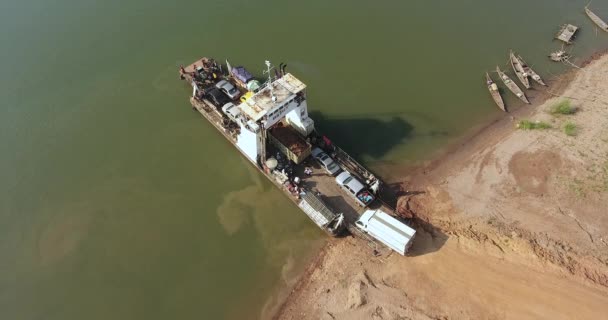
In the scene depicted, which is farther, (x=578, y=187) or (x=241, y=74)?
(x=241, y=74)

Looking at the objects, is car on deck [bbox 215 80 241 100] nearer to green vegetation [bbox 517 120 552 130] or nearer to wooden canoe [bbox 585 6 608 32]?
green vegetation [bbox 517 120 552 130]

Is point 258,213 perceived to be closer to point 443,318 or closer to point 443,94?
point 443,318

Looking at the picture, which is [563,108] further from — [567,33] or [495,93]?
[567,33]

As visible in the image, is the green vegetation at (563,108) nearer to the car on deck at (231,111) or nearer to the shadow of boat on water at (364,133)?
the shadow of boat on water at (364,133)

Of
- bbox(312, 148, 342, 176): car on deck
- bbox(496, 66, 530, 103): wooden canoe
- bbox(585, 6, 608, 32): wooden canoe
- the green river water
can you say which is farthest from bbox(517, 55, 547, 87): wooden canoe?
bbox(312, 148, 342, 176): car on deck

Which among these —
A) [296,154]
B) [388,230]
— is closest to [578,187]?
[388,230]
